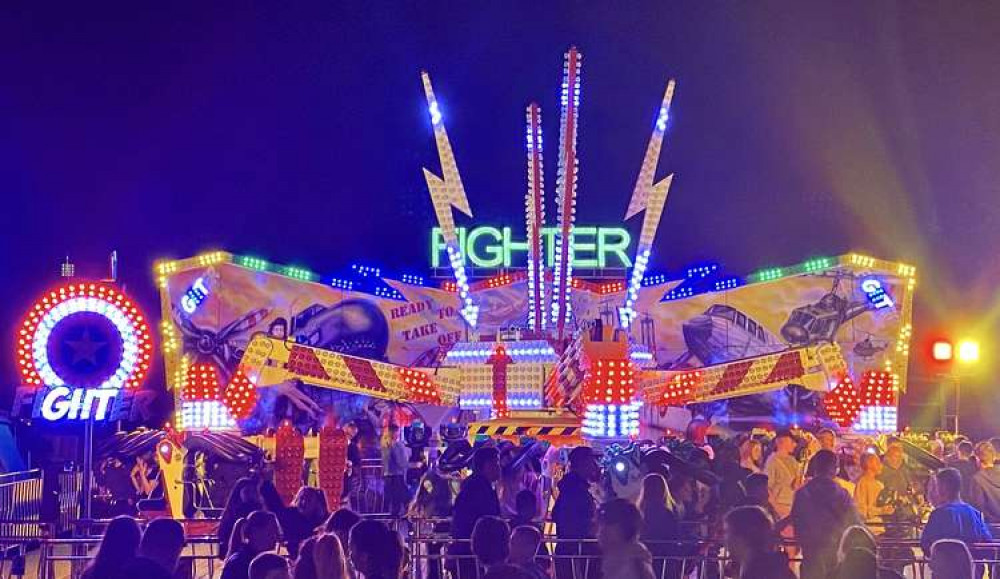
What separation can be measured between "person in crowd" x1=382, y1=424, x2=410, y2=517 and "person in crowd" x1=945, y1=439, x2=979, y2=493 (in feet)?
26.3

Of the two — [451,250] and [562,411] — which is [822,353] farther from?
[451,250]

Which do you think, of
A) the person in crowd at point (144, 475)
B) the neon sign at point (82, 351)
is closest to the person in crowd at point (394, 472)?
the person in crowd at point (144, 475)

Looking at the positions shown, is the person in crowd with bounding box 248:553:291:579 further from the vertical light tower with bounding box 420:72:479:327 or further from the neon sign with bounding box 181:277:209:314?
the neon sign with bounding box 181:277:209:314

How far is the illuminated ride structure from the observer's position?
2298cm

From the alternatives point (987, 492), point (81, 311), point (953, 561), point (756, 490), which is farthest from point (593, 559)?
point (81, 311)

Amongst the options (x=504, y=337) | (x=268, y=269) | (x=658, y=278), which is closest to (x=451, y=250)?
(x=504, y=337)

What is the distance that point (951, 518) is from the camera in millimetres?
8953

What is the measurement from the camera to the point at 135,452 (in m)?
18.7

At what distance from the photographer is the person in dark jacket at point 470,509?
974 centimetres

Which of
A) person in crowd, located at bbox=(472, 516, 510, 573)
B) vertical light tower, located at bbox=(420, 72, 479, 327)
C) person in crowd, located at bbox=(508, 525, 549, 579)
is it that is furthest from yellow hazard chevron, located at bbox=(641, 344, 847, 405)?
person in crowd, located at bbox=(472, 516, 510, 573)

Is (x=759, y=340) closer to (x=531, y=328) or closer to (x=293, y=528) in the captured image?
(x=531, y=328)

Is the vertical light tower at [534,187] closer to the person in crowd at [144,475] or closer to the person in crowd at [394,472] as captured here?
the person in crowd at [394,472]

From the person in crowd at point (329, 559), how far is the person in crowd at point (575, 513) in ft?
13.1

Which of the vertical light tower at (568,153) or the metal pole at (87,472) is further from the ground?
the vertical light tower at (568,153)
